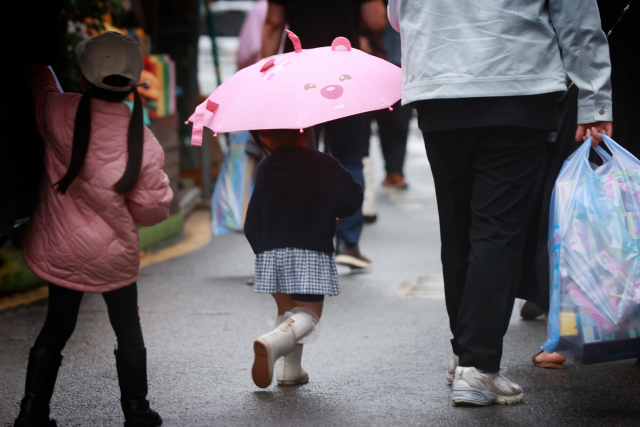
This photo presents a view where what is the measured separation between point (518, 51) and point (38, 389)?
6.33 feet

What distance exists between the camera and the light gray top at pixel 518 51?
2.70 meters

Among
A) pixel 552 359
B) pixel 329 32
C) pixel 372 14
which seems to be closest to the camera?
pixel 552 359

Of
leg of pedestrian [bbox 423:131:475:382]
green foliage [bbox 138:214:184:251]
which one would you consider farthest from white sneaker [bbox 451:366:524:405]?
green foliage [bbox 138:214:184:251]

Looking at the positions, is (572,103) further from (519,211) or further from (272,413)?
(272,413)

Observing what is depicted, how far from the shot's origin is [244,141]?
5320 millimetres

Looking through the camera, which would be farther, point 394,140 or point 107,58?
point 394,140

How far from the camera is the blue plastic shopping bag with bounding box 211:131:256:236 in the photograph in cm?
532

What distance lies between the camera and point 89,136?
2.55 meters

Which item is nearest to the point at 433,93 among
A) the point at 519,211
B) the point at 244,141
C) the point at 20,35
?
the point at 519,211

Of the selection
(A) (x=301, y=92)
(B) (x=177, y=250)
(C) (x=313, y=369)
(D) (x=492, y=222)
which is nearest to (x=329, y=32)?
(A) (x=301, y=92)

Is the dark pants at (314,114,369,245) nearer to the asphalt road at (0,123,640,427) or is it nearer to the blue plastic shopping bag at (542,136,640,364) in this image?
the asphalt road at (0,123,640,427)

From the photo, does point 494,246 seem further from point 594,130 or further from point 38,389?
Result: point 38,389

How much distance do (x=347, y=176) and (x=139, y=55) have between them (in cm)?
94

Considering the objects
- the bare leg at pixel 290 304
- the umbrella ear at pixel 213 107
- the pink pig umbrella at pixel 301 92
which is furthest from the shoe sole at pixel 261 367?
the umbrella ear at pixel 213 107
